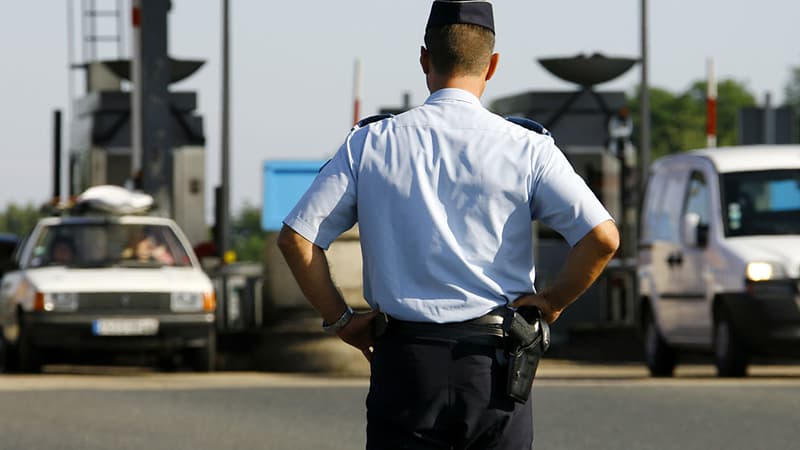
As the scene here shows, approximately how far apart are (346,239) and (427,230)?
17.4 metres

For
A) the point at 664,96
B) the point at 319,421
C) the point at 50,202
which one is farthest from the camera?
the point at 664,96

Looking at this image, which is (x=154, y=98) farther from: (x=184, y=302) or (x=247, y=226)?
(x=247, y=226)

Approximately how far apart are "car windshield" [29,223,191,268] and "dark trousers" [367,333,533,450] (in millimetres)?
15158

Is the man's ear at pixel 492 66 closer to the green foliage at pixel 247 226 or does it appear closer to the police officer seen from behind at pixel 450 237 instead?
the police officer seen from behind at pixel 450 237

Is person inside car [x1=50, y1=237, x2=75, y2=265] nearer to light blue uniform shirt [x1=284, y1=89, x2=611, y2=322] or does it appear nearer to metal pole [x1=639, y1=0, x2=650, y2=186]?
light blue uniform shirt [x1=284, y1=89, x2=611, y2=322]

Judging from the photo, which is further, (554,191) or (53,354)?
(53,354)

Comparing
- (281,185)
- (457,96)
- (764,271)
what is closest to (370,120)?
(457,96)

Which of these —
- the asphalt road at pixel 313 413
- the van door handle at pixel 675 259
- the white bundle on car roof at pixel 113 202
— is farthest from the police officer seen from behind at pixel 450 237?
the white bundle on car roof at pixel 113 202

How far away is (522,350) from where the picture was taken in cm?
473

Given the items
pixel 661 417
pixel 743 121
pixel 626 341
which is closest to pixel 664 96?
pixel 743 121

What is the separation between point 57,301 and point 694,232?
5.84m

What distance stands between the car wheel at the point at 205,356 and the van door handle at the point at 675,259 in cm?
424

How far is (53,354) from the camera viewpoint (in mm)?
19547

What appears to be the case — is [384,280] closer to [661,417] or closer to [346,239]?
[661,417]
